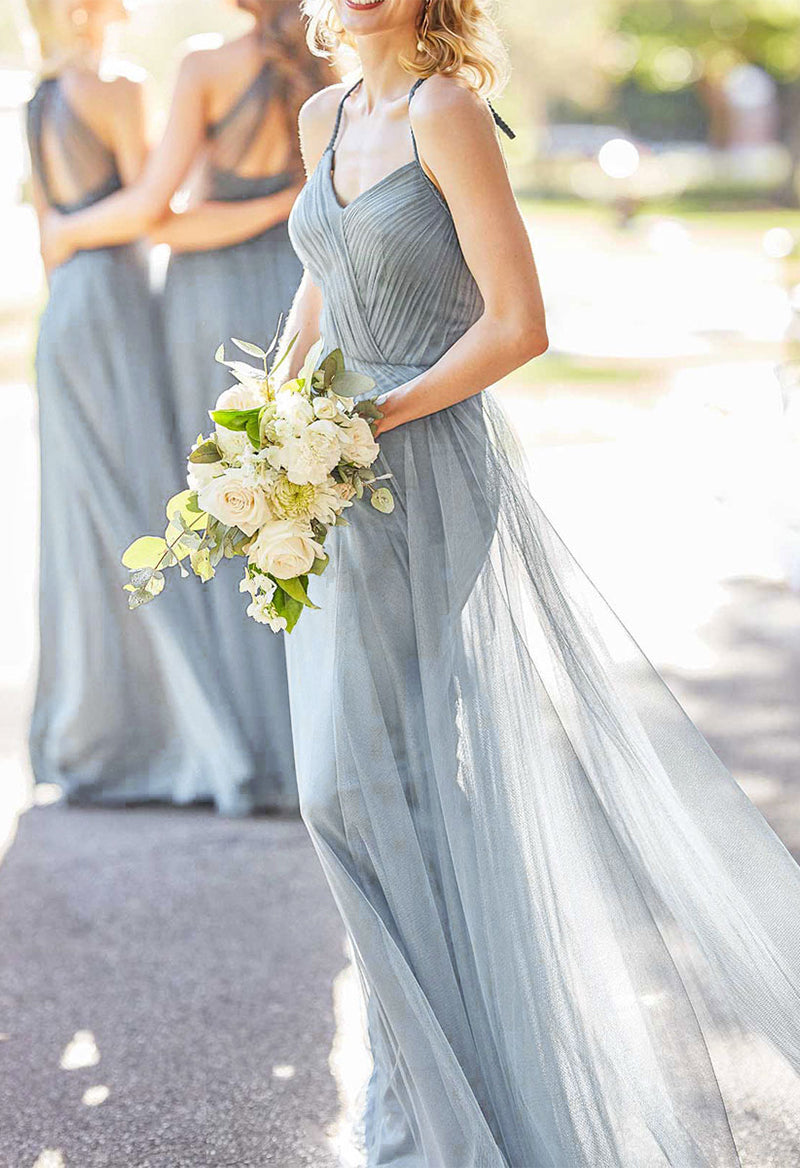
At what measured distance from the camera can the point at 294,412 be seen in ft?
8.31

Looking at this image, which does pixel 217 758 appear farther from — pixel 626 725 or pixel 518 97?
pixel 518 97

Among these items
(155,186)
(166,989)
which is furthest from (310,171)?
(166,989)

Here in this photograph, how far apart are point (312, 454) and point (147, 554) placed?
1.34 feet

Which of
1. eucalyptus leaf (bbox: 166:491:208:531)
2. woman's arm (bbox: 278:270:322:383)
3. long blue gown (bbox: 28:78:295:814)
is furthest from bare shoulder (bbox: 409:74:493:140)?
long blue gown (bbox: 28:78:295:814)

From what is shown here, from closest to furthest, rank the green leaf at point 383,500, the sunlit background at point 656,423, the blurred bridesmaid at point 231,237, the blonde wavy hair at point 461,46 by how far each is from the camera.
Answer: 1. the green leaf at point 383,500
2. the blonde wavy hair at point 461,46
3. the blurred bridesmaid at point 231,237
4. the sunlit background at point 656,423

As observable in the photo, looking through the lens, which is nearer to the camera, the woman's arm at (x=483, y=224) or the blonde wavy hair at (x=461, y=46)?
the woman's arm at (x=483, y=224)

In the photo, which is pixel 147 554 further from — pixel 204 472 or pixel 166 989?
pixel 166 989

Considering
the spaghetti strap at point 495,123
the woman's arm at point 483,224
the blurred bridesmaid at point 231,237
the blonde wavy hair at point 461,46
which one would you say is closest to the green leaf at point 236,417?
the woman's arm at point 483,224

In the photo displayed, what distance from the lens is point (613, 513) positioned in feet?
29.5

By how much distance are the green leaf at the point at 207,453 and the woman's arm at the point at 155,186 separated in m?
2.15

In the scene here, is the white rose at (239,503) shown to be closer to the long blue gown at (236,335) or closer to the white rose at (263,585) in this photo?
the white rose at (263,585)

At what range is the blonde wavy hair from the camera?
8.82 ft

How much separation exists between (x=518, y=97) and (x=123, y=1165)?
1856 inches

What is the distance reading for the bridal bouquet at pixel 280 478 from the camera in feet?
8.21
